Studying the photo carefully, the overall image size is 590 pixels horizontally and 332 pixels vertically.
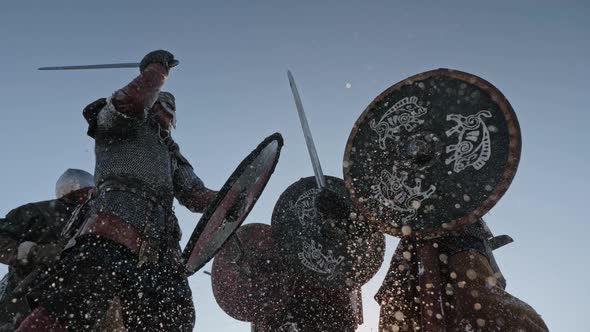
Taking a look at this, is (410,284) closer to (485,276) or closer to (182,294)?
(485,276)

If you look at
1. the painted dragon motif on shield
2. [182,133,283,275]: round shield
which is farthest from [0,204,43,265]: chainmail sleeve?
the painted dragon motif on shield

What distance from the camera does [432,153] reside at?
278cm

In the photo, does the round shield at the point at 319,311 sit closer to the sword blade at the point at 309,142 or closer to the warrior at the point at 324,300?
the warrior at the point at 324,300

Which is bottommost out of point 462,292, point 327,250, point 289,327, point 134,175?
point 289,327

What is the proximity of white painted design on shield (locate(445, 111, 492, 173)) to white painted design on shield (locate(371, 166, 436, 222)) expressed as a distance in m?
0.22

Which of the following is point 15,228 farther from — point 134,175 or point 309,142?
point 309,142

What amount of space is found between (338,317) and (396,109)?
7.50ft

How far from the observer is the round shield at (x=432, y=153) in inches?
99.3

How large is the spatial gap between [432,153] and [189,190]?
69.1 inches

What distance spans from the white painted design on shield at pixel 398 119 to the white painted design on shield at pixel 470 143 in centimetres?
23

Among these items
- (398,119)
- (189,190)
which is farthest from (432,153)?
(189,190)

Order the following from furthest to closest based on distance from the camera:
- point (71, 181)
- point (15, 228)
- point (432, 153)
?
point (71, 181) → point (15, 228) → point (432, 153)

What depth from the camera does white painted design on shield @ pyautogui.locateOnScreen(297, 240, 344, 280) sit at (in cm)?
423

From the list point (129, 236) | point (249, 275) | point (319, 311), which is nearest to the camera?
point (129, 236)
